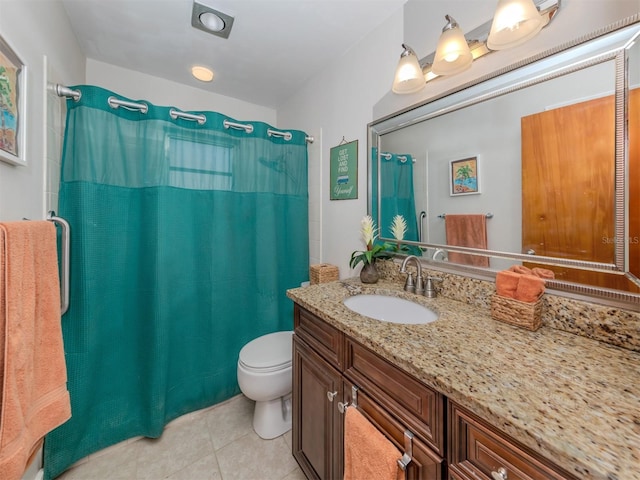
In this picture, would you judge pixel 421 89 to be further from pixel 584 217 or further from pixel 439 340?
pixel 439 340

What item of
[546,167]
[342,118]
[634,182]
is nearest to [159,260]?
[342,118]

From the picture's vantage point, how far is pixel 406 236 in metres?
1.35

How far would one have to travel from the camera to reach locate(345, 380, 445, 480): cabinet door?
1.96 feet

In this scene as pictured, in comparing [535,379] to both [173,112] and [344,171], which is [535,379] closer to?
[344,171]

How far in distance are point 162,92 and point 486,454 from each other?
2.64m

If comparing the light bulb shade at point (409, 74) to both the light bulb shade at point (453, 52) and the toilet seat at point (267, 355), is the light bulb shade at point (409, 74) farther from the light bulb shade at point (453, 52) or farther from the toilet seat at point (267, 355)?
the toilet seat at point (267, 355)

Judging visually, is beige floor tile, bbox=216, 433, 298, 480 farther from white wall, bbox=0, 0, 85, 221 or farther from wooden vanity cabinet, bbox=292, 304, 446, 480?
white wall, bbox=0, 0, 85, 221

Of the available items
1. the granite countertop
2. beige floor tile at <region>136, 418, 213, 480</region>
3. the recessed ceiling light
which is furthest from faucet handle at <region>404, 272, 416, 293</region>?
the recessed ceiling light

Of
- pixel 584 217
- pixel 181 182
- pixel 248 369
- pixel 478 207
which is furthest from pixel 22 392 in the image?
pixel 584 217

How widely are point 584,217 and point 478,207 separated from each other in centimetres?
31

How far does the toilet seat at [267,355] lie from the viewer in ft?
4.51

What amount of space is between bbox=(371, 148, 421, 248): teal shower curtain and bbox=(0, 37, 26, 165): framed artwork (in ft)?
4.88

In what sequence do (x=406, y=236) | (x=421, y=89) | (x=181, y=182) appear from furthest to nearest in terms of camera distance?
(x=181, y=182)
(x=406, y=236)
(x=421, y=89)

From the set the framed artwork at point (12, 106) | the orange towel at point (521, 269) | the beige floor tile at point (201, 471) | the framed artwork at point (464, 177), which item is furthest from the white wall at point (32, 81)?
the orange towel at point (521, 269)
